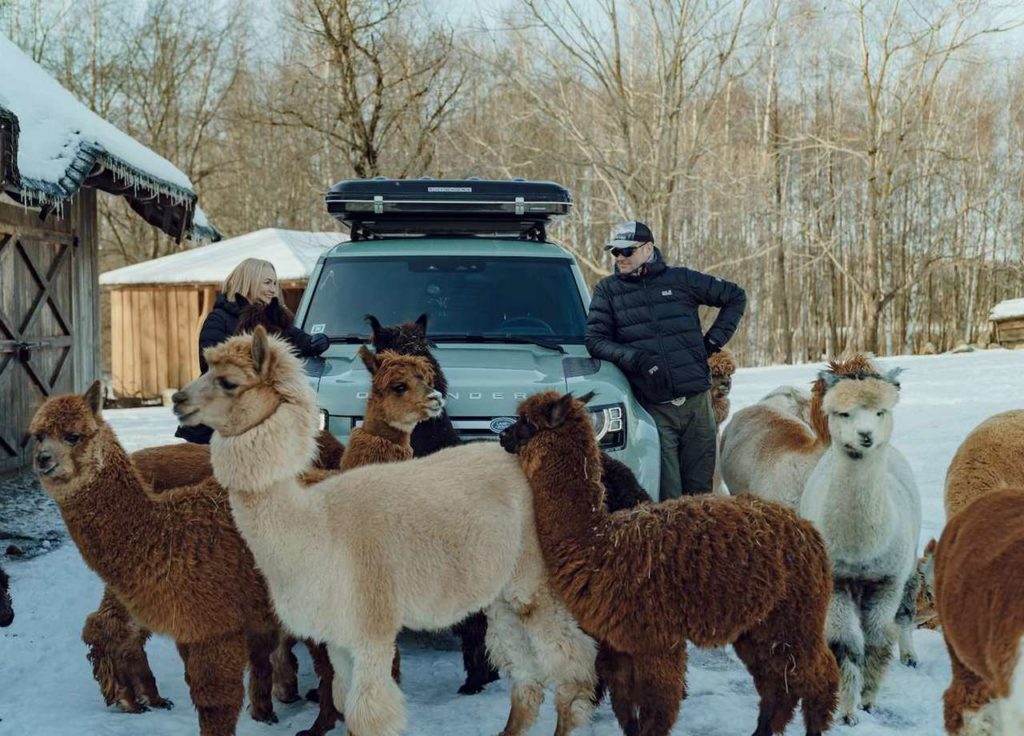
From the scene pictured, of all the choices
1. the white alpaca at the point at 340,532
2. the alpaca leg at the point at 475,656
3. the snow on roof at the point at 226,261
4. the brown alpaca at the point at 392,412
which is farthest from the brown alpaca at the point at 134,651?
Result: the snow on roof at the point at 226,261

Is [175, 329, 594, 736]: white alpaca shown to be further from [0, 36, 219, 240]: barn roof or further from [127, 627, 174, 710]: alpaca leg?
[0, 36, 219, 240]: barn roof

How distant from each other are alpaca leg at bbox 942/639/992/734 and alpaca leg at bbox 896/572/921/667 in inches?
73.8

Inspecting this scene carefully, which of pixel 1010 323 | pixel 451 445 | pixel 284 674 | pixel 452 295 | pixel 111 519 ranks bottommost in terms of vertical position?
pixel 284 674

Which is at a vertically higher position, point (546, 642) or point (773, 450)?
point (773, 450)

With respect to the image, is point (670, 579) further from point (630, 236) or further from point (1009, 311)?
point (1009, 311)

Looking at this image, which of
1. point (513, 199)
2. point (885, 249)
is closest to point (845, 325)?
point (885, 249)

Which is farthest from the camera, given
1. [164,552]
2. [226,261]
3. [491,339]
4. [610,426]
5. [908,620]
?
[226,261]

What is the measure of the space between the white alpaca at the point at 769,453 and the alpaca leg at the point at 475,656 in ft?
6.47

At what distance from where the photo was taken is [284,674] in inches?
189

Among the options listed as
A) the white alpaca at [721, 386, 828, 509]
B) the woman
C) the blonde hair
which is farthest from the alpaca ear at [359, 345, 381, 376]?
the white alpaca at [721, 386, 828, 509]

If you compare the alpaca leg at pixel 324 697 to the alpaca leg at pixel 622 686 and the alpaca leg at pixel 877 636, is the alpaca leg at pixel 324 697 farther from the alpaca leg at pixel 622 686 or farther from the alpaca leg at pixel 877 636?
the alpaca leg at pixel 877 636

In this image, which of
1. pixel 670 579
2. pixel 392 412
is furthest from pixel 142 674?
pixel 670 579

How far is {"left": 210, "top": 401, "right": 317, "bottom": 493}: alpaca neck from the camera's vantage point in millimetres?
3525

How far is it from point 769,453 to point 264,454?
3.83 meters
